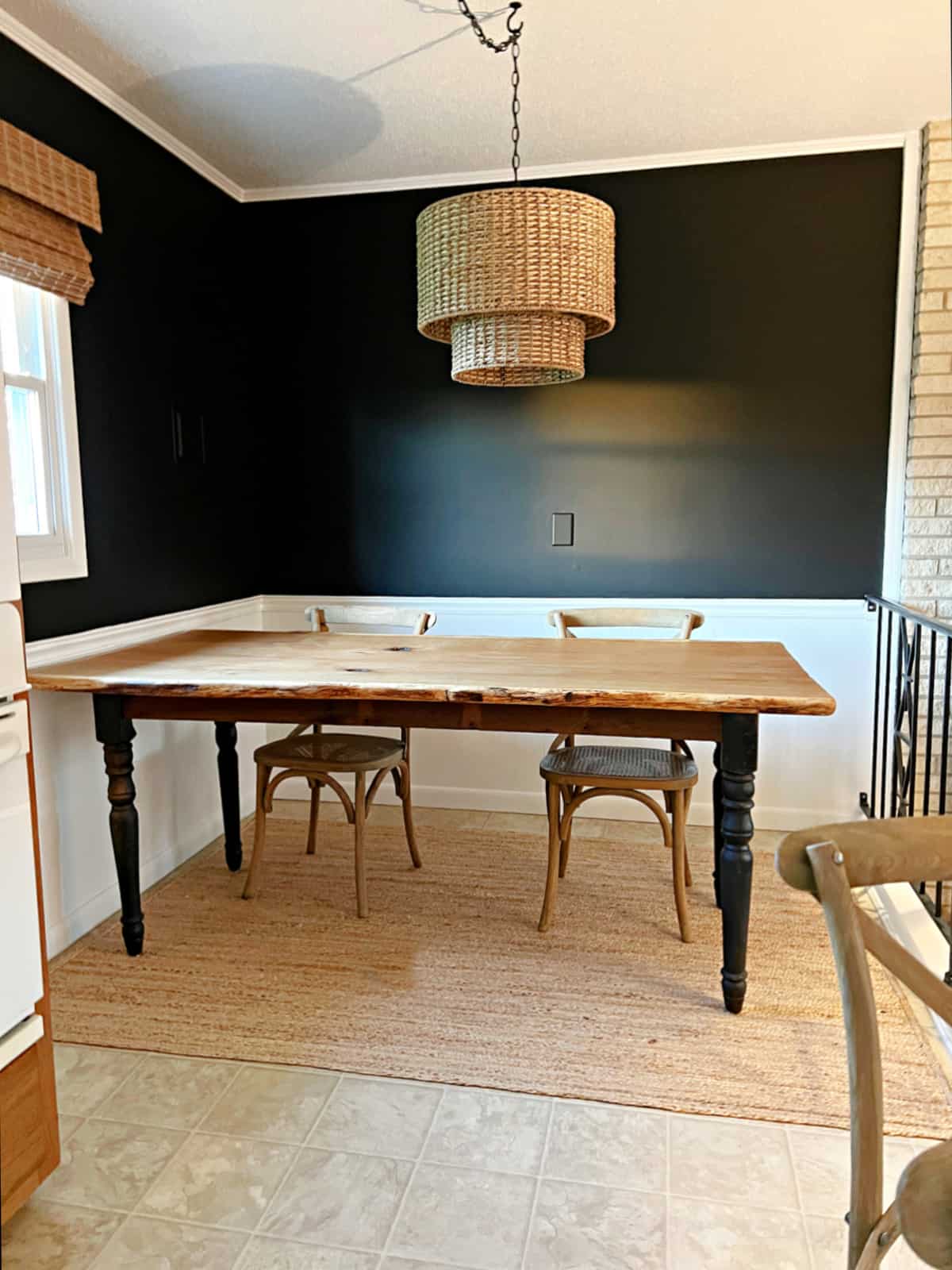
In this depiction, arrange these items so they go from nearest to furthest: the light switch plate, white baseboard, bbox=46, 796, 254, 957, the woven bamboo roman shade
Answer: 1. the woven bamboo roman shade
2. white baseboard, bbox=46, 796, 254, 957
3. the light switch plate

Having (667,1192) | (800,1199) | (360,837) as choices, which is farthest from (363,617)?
(800,1199)

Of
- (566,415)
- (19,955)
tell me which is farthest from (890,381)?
(19,955)

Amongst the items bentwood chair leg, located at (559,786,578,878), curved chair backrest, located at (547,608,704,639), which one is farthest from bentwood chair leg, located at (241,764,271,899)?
curved chair backrest, located at (547,608,704,639)

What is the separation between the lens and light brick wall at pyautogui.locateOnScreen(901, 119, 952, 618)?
9.74ft

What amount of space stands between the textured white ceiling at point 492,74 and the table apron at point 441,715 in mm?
1699

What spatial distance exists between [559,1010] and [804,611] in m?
1.81

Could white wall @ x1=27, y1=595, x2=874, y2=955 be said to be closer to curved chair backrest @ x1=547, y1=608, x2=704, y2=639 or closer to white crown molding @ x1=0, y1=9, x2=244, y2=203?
curved chair backrest @ x1=547, y1=608, x2=704, y2=639

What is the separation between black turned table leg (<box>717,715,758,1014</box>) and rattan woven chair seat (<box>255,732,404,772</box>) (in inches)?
40.1

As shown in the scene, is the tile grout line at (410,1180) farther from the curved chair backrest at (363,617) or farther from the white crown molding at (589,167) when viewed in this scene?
the white crown molding at (589,167)

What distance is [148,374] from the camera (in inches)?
113

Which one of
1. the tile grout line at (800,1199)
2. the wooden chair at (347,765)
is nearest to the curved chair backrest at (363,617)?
the wooden chair at (347,765)

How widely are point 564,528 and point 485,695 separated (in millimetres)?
1553

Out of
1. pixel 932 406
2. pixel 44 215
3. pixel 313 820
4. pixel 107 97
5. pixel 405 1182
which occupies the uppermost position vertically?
pixel 107 97

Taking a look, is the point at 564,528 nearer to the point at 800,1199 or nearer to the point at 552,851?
the point at 552,851
